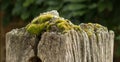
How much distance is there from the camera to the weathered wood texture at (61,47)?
185 centimetres

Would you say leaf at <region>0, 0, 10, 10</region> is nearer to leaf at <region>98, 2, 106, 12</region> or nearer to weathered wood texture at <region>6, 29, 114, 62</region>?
leaf at <region>98, 2, 106, 12</region>

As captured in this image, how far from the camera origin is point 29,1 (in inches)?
238

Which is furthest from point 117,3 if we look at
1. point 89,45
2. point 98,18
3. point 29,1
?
point 89,45

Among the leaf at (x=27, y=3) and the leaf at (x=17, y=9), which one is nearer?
the leaf at (x=27, y=3)

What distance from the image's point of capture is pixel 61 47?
6.05 feet

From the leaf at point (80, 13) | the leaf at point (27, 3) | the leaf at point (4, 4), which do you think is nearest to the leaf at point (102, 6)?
the leaf at point (80, 13)

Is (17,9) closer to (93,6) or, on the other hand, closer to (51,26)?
(93,6)

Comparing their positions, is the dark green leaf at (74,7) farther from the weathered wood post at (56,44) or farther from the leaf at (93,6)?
the weathered wood post at (56,44)

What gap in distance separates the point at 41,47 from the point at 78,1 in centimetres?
367

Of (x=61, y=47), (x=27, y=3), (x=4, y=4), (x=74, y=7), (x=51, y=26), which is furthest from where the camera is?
(x=4, y=4)

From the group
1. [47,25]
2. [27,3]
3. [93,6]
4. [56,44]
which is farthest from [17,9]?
[56,44]

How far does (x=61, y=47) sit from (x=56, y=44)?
25mm

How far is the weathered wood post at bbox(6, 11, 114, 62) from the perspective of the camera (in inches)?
73.0

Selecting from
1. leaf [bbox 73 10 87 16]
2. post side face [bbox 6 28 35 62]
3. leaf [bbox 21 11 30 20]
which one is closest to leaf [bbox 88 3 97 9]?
leaf [bbox 73 10 87 16]
